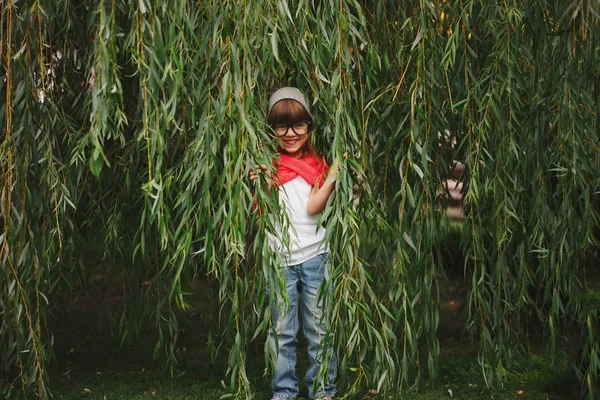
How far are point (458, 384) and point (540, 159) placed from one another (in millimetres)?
1481

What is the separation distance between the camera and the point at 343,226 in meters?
2.86

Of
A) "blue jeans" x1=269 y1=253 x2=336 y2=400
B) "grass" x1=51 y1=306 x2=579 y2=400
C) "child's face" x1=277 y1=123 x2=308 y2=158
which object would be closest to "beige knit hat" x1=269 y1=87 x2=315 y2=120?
"child's face" x1=277 y1=123 x2=308 y2=158

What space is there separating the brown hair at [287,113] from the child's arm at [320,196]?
0.28 m

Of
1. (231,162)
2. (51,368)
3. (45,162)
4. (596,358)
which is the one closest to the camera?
(231,162)

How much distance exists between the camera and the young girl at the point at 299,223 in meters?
3.37

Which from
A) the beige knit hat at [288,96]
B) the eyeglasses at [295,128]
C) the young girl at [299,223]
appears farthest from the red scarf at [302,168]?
the beige knit hat at [288,96]

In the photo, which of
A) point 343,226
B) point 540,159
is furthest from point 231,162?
point 540,159

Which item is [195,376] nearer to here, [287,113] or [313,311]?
[313,311]

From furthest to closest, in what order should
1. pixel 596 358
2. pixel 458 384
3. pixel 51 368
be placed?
1. pixel 51 368
2. pixel 458 384
3. pixel 596 358

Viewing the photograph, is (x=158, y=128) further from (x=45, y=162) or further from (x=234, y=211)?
(x=45, y=162)

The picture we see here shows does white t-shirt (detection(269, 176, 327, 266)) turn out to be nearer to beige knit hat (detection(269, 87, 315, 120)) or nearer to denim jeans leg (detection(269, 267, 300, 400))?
denim jeans leg (detection(269, 267, 300, 400))

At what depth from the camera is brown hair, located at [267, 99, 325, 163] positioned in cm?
336

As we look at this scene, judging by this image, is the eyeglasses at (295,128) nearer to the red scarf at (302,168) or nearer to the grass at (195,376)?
the red scarf at (302,168)

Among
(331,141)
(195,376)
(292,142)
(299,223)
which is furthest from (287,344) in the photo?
(195,376)
